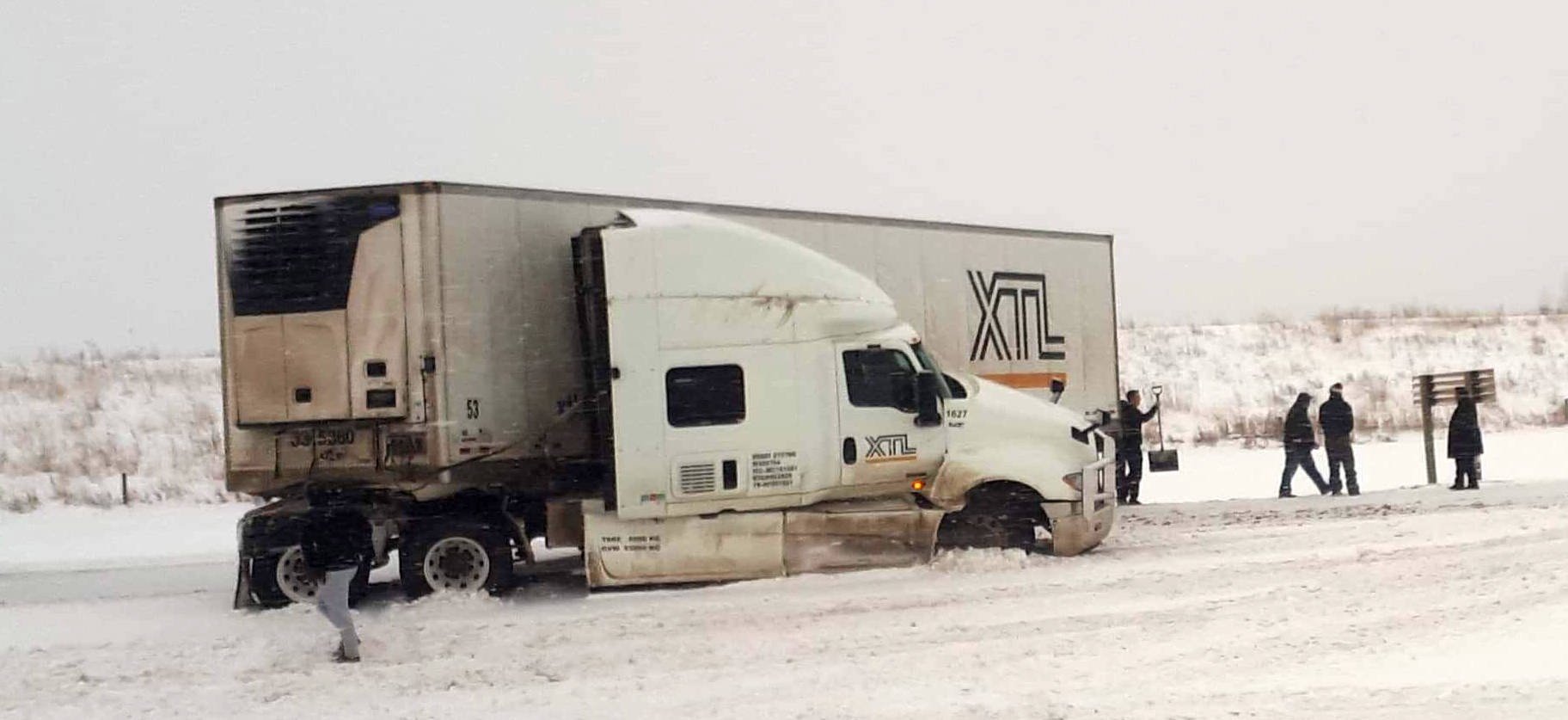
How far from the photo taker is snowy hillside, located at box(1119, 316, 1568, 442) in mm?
44812

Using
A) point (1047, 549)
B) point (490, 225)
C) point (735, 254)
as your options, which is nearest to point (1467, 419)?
point (1047, 549)

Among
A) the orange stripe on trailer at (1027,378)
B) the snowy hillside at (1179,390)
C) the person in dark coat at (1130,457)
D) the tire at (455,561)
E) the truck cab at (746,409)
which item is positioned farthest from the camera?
the snowy hillside at (1179,390)

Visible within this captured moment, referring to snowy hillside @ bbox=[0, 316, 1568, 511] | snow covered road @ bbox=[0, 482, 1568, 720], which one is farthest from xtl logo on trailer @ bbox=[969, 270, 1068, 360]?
snowy hillside @ bbox=[0, 316, 1568, 511]

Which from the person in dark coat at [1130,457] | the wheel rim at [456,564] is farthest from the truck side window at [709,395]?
the person in dark coat at [1130,457]

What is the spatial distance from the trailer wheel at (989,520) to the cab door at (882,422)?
0.70 m

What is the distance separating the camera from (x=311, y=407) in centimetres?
1200

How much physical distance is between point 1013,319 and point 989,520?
4.33 metres

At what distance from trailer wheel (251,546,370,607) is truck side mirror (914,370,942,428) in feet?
15.9

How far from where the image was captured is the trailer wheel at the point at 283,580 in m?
12.4

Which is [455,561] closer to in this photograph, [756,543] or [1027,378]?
[756,543]

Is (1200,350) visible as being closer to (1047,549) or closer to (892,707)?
Answer: (1047,549)

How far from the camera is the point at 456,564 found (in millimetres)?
12586

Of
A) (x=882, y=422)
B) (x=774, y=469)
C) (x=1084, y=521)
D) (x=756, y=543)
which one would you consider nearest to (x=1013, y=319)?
(x=1084, y=521)

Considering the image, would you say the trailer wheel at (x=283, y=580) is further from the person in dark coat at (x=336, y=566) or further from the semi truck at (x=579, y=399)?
the person in dark coat at (x=336, y=566)
